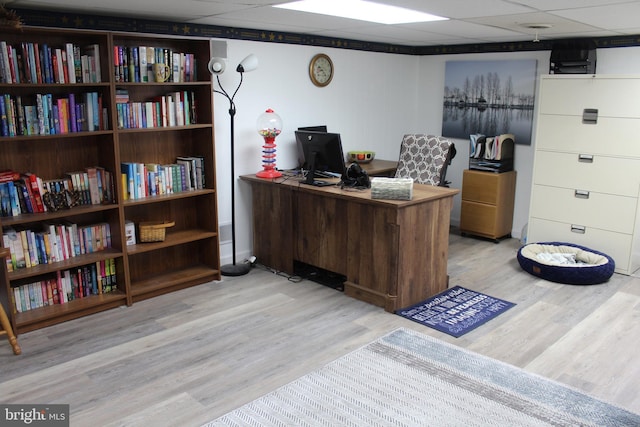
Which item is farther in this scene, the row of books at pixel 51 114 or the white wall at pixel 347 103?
the white wall at pixel 347 103

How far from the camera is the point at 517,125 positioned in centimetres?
593

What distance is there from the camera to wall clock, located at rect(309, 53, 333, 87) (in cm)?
539

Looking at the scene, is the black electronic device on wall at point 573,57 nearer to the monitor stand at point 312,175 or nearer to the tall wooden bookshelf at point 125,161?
the monitor stand at point 312,175

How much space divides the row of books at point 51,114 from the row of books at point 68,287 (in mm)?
1009

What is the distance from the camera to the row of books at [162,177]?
4.13 metres

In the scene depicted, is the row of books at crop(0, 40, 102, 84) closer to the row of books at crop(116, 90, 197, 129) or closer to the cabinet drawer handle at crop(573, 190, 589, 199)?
the row of books at crop(116, 90, 197, 129)

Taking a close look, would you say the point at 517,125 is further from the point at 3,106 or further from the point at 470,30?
the point at 3,106

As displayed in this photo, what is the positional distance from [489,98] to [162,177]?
12.4 feet

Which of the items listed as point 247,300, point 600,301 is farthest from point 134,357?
point 600,301

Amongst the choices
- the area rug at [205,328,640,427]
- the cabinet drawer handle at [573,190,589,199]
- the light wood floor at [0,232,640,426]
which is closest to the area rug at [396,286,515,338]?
the light wood floor at [0,232,640,426]

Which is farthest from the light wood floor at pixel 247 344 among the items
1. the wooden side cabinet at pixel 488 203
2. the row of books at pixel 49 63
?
the row of books at pixel 49 63

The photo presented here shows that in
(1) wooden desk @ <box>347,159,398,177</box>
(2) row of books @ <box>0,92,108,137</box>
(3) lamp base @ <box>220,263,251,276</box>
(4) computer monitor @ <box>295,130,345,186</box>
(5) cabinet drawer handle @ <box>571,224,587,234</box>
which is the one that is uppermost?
(2) row of books @ <box>0,92,108,137</box>

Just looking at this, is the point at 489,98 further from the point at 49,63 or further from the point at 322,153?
the point at 49,63

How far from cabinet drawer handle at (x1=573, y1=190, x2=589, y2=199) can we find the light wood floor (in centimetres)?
83
